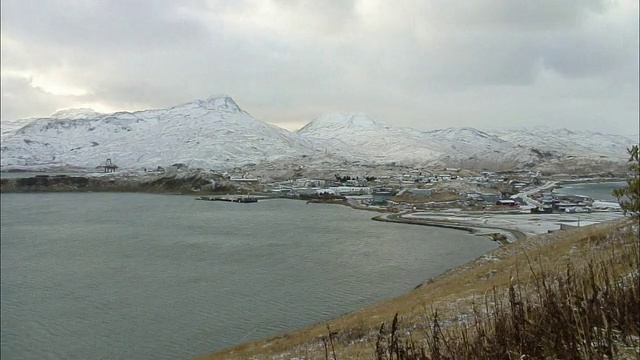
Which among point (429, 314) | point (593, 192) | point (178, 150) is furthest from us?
point (178, 150)

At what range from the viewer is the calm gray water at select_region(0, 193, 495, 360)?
48.1 feet

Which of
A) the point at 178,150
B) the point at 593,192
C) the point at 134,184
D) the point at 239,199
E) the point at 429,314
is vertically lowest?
the point at 429,314

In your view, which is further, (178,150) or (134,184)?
(178,150)

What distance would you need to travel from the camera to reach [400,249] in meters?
28.9

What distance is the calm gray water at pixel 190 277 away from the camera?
Answer: 1466 centimetres

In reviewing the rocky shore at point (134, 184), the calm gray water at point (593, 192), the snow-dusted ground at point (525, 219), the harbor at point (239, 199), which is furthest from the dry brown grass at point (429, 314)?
the rocky shore at point (134, 184)

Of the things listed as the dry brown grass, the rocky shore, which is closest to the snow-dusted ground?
the dry brown grass

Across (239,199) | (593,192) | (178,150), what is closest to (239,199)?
(239,199)

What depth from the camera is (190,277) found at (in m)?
22.3

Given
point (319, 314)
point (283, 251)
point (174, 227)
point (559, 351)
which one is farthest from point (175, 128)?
point (559, 351)

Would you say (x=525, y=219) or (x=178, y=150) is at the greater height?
(x=178, y=150)

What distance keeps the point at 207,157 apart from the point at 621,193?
150759 millimetres

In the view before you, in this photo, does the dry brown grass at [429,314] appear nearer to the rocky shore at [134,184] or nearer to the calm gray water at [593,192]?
the calm gray water at [593,192]

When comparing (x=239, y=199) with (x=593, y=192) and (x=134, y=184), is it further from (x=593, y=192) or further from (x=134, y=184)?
(x=593, y=192)
